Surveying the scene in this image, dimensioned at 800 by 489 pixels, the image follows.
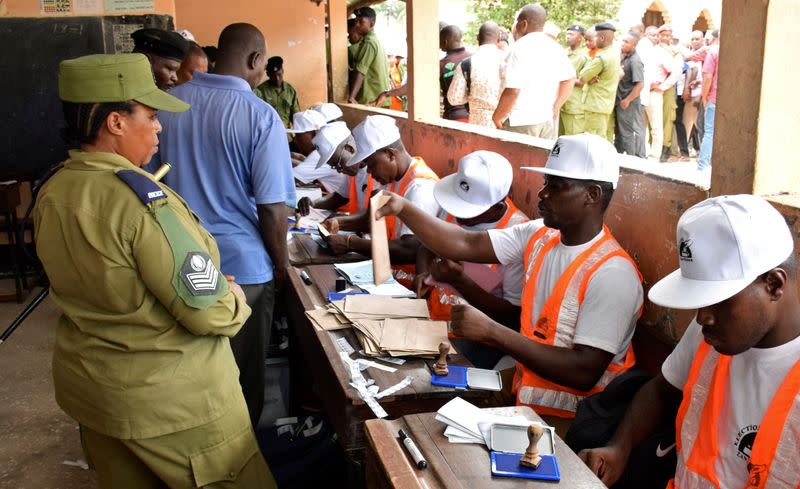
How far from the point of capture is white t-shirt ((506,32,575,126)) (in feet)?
18.6

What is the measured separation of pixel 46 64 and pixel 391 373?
191 inches

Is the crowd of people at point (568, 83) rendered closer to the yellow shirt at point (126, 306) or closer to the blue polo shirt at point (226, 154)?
the blue polo shirt at point (226, 154)

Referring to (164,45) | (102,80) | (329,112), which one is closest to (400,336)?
(102,80)

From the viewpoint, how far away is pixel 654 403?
80.2 inches

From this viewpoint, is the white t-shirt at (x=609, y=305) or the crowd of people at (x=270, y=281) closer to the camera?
the crowd of people at (x=270, y=281)

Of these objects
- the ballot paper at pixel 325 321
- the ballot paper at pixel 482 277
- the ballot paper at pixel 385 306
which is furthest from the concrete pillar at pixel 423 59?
the ballot paper at pixel 325 321

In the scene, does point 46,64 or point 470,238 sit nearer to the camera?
point 470,238

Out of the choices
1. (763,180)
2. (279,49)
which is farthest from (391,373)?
(279,49)

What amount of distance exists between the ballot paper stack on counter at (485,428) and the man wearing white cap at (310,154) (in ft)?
13.0

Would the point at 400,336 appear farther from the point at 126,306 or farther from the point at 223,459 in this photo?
the point at 126,306

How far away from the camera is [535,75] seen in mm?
5680

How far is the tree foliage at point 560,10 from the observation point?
49.0ft

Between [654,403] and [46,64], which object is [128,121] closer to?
[654,403]

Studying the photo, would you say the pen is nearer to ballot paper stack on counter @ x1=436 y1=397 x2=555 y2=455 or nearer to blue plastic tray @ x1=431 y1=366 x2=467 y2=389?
ballot paper stack on counter @ x1=436 y1=397 x2=555 y2=455
